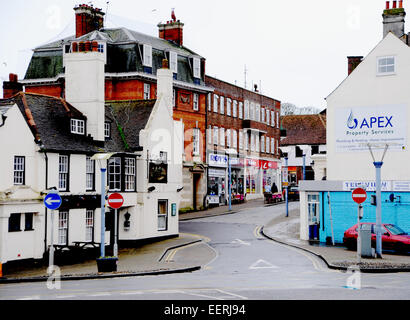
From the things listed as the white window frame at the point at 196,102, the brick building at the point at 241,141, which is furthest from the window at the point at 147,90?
the brick building at the point at 241,141

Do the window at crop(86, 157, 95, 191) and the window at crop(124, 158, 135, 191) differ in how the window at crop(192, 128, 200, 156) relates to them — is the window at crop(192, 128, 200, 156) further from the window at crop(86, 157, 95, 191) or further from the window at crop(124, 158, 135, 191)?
the window at crop(86, 157, 95, 191)

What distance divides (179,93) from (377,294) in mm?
40353

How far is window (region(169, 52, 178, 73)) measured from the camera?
178 feet

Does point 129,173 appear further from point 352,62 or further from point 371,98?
point 352,62

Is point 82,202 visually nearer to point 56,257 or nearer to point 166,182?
point 56,257

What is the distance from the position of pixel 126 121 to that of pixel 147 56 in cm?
1477

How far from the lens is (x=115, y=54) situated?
51.1 meters

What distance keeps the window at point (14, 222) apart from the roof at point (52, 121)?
11.6 feet

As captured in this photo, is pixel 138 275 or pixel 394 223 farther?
pixel 394 223

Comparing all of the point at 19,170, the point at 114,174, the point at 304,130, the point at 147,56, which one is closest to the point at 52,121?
the point at 19,170

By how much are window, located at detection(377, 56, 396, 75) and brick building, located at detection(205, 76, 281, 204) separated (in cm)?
2539

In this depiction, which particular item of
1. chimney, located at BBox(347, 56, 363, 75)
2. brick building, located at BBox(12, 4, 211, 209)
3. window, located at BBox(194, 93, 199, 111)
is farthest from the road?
window, located at BBox(194, 93, 199, 111)

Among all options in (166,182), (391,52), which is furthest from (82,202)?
(391,52)
